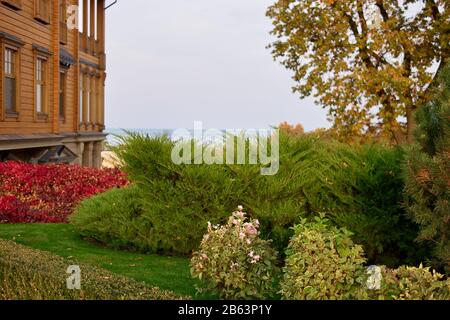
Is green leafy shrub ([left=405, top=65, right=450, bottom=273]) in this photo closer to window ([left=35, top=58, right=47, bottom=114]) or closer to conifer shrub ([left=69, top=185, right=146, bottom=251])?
conifer shrub ([left=69, top=185, right=146, bottom=251])

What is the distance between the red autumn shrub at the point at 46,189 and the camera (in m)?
14.4

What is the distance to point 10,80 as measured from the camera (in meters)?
20.7

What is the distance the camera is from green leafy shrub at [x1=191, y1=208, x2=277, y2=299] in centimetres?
747

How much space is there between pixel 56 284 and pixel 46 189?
1032 cm

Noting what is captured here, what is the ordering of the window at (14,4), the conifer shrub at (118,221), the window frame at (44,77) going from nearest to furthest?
the conifer shrub at (118,221), the window at (14,4), the window frame at (44,77)

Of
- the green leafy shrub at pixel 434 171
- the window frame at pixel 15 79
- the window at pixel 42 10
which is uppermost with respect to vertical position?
the window at pixel 42 10

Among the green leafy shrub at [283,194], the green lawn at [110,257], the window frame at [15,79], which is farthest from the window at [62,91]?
the green leafy shrub at [283,194]

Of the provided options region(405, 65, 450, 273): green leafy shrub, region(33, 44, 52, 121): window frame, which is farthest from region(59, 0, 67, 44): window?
region(405, 65, 450, 273): green leafy shrub

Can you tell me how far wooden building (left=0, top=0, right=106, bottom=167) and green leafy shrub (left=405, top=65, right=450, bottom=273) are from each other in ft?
46.9

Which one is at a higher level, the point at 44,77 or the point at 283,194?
the point at 44,77

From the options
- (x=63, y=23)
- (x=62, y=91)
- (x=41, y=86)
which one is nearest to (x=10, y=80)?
(x=41, y=86)

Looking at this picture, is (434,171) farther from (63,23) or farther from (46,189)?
(63,23)

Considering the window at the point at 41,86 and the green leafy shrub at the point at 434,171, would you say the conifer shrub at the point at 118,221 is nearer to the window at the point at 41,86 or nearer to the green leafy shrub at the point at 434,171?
the green leafy shrub at the point at 434,171

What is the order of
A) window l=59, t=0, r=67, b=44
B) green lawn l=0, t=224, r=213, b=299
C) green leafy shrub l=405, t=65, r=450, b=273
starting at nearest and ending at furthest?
green leafy shrub l=405, t=65, r=450, b=273
green lawn l=0, t=224, r=213, b=299
window l=59, t=0, r=67, b=44
